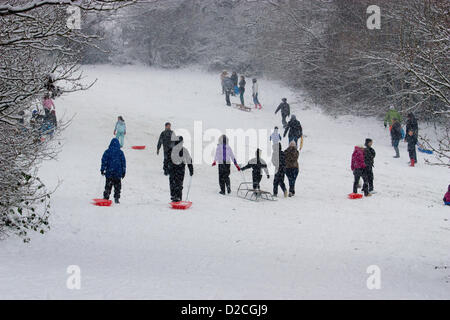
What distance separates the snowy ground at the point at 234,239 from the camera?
7.98 m

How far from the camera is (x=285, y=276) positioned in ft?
28.2


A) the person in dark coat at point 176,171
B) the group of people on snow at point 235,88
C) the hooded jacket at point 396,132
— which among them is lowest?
the person in dark coat at point 176,171

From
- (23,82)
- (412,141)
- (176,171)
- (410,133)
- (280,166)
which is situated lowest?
(176,171)

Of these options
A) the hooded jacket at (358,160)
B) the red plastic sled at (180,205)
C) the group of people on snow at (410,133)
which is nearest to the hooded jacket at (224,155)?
the red plastic sled at (180,205)

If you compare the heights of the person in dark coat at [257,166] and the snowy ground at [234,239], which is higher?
the person in dark coat at [257,166]

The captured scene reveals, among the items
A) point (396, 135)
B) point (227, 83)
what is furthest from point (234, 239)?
point (227, 83)

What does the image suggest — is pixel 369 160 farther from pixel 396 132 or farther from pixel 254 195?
pixel 396 132

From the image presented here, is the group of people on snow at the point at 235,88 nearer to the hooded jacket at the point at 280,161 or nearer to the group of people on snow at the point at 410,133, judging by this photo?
the group of people on snow at the point at 410,133

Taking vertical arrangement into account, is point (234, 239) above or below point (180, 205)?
below

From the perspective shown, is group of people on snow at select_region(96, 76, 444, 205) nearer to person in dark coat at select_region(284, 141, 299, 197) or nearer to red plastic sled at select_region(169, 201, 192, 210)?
person in dark coat at select_region(284, 141, 299, 197)

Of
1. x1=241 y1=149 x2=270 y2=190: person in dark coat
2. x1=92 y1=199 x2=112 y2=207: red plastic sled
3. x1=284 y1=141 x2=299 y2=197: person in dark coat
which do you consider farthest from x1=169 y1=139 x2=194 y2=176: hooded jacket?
x1=284 y1=141 x2=299 y2=197: person in dark coat

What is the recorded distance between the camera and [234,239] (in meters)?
10.7
